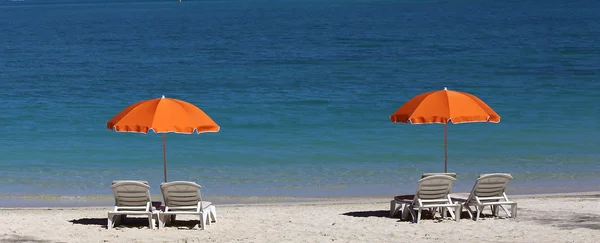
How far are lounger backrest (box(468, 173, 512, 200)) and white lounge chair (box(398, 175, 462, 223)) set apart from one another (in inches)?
12.8

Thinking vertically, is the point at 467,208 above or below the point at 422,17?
below

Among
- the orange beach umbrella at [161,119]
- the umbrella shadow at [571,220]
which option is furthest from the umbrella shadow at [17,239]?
the umbrella shadow at [571,220]

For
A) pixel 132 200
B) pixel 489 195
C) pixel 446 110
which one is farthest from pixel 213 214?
pixel 489 195

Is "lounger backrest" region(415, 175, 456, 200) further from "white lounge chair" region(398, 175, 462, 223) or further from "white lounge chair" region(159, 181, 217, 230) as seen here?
"white lounge chair" region(159, 181, 217, 230)

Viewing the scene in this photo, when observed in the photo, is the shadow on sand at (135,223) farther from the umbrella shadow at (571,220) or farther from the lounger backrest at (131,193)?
the umbrella shadow at (571,220)

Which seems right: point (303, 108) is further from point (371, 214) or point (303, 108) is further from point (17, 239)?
point (17, 239)

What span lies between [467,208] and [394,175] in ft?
17.3

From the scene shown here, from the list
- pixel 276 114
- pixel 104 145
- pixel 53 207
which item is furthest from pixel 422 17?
pixel 53 207

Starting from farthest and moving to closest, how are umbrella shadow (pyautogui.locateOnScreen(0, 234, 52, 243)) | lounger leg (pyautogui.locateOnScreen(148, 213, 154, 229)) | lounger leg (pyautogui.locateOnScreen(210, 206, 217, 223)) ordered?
lounger leg (pyautogui.locateOnScreen(210, 206, 217, 223)), lounger leg (pyautogui.locateOnScreen(148, 213, 154, 229)), umbrella shadow (pyautogui.locateOnScreen(0, 234, 52, 243))

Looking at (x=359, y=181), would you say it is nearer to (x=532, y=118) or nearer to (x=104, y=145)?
(x=104, y=145)

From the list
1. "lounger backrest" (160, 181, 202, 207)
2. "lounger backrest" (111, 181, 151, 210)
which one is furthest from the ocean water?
"lounger backrest" (111, 181, 151, 210)

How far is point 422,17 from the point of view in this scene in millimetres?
79625

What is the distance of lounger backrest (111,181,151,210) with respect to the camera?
12.1 metres

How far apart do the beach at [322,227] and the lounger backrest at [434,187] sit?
0.35 m
